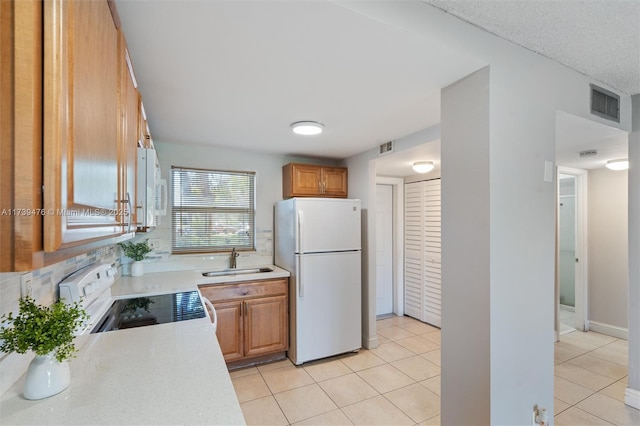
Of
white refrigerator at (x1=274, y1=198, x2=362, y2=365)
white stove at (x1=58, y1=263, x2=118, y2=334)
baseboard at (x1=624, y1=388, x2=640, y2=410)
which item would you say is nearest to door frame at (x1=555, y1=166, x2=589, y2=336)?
baseboard at (x1=624, y1=388, x2=640, y2=410)

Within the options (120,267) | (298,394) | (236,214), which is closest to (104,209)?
(298,394)

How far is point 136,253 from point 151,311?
1329mm

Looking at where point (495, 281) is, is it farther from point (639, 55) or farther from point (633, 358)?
point (633, 358)

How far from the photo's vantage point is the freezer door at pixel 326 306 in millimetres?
3055

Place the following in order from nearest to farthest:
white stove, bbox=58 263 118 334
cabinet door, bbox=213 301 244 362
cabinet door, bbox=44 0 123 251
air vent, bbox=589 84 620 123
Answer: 1. cabinet door, bbox=44 0 123 251
2. white stove, bbox=58 263 118 334
3. air vent, bbox=589 84 620 123
4. cabinet door, bbox=213 301 244 362

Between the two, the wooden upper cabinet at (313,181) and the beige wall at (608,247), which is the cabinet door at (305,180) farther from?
the beige wall at (608,247)

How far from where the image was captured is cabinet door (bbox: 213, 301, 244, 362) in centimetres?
287

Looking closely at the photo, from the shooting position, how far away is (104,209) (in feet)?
2.77

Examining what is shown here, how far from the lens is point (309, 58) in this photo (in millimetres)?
1515

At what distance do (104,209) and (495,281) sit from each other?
1.71 metres

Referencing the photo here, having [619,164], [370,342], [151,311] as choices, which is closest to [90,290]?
[151,311]

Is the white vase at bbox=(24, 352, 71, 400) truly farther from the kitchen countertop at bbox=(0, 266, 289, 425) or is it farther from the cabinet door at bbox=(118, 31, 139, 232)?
the cabinet door at bbox=(118, 31, 139, 232)

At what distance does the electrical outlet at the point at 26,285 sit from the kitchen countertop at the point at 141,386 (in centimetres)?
29

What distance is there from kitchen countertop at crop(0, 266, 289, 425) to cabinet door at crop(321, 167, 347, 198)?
246cm
